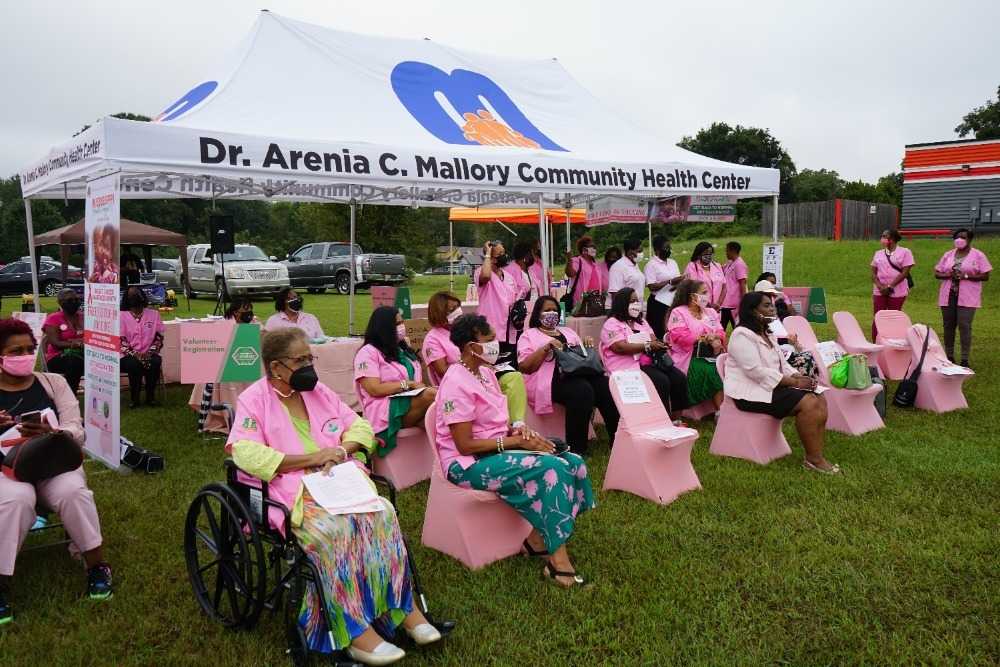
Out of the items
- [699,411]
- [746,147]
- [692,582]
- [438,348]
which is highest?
[746,147]

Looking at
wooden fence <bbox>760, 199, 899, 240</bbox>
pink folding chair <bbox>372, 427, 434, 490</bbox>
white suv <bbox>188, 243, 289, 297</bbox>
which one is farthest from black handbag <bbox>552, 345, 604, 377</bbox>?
wooden fence <bbox>760, 199, 899, 240</bbox>

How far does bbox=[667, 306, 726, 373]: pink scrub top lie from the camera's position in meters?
6.64

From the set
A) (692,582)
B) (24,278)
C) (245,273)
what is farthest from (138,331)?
(24,278)

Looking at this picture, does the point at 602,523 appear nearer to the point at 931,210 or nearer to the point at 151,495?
the point at 151,495

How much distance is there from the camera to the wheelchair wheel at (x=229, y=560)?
2.90m

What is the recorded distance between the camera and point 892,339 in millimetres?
8555

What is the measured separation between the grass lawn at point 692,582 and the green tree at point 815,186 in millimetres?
45409

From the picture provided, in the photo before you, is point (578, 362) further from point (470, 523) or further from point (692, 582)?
→ point (692, 582)

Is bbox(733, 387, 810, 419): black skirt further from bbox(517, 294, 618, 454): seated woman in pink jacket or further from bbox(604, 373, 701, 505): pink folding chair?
bbox(517, 294, 618, 454): seated woman in pink jacket

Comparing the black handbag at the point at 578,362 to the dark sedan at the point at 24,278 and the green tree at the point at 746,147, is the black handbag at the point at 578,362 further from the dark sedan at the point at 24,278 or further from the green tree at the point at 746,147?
the green tree at the point at 746,147

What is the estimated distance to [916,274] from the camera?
20.7 m

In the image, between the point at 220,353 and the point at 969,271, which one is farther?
the point at 969,271

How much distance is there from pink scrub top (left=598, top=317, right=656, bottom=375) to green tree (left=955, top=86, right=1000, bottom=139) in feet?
139

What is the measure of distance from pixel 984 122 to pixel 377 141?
149 feet
